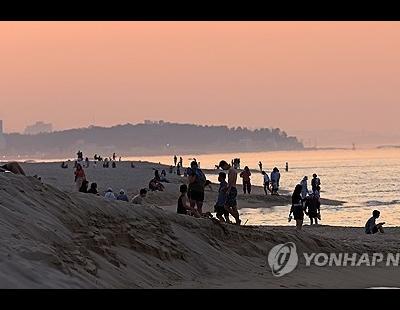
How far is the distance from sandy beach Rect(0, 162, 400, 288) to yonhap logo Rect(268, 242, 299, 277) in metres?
0.12

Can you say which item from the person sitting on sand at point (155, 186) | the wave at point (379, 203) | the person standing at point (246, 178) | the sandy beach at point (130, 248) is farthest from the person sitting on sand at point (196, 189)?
the wave at point (379, 203)

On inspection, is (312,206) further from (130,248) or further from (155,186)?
(155,186)

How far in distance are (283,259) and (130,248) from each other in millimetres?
3904

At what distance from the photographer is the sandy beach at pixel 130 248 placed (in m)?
7.20

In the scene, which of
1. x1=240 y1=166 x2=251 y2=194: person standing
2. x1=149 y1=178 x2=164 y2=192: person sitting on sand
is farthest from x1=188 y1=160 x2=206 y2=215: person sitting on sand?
x1=240 y1=166 x2=251 y2=194: person standing

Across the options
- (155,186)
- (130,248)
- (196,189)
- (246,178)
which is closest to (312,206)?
(196,189)

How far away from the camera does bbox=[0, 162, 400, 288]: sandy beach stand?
23.6 feet

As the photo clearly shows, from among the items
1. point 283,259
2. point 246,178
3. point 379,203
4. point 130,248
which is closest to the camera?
point 130,248

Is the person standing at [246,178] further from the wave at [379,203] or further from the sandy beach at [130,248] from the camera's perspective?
the sandy beach at [130,248]

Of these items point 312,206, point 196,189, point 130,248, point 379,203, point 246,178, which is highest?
point 196,189

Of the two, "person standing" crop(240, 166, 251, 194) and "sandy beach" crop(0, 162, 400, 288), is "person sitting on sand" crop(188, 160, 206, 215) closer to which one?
"sandy beach" crop(0, 162, 400, 288)

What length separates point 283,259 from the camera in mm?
12555

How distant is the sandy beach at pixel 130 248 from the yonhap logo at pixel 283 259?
4.7 inches
